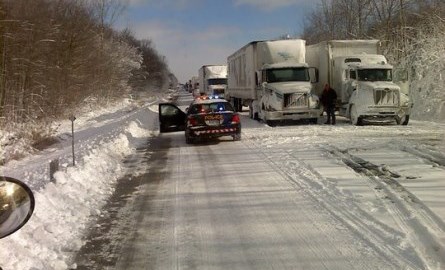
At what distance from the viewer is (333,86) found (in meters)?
25.0

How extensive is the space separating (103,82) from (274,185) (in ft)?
140

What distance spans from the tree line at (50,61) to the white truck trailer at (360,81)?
13.8 meters

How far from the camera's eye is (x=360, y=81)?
22.4 metres

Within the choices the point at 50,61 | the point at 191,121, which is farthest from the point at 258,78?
the point at 50,61

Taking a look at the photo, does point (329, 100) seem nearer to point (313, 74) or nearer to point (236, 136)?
point (313, 74)

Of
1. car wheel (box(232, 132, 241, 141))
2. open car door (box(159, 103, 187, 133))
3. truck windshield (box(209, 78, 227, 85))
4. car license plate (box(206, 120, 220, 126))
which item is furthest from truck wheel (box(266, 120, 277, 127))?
truck windshield (box(209, 78, 227, 85))

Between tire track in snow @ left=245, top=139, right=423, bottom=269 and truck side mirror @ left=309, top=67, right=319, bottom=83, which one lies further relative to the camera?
truck side mirror @ left=309, top=67, right=319, bottom=83

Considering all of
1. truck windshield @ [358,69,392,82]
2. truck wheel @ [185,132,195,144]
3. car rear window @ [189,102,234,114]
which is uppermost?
truck windshield @ [358,69,392,82]

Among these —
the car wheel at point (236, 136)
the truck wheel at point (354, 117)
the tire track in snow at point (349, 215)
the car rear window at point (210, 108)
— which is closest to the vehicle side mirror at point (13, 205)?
the tire track in snow at point (349, 215)

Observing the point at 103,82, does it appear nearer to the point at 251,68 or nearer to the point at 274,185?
the point at 251,68

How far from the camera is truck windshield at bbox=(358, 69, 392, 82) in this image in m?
22.5

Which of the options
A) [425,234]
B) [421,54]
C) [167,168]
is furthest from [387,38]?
[425,234]

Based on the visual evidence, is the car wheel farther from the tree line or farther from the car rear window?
the tree line

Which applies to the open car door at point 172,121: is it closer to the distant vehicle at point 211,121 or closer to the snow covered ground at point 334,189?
the distant vehicle at point 211,121
